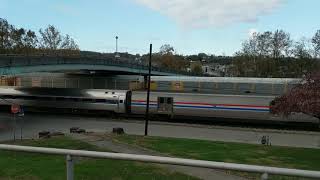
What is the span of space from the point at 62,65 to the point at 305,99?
134ft

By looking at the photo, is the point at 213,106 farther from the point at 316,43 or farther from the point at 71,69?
the point at 316,43

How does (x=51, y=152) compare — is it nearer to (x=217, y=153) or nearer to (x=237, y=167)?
(x=237, y=167)

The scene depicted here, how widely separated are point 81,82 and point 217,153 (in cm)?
5595

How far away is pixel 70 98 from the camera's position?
6500 cm

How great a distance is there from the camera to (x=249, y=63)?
11119cm

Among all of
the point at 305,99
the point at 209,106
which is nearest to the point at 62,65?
the point at 209,106

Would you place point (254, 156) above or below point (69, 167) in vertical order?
below

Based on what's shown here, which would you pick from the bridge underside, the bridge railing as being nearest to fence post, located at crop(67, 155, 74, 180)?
the bridge railing

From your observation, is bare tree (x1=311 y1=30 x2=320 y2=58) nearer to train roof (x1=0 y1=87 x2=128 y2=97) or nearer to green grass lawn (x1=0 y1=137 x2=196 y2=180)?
train roof (x1=0 y1=87 x2=128 y2=97)

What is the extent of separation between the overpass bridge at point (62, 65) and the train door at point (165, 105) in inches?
457

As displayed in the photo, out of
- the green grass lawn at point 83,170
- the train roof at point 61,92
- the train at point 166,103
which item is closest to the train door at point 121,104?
the train at point 166,103

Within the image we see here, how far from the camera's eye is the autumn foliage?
2152 centimetres

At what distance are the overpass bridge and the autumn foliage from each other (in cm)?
3089

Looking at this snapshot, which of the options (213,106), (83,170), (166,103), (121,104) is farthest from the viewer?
(121,104)
